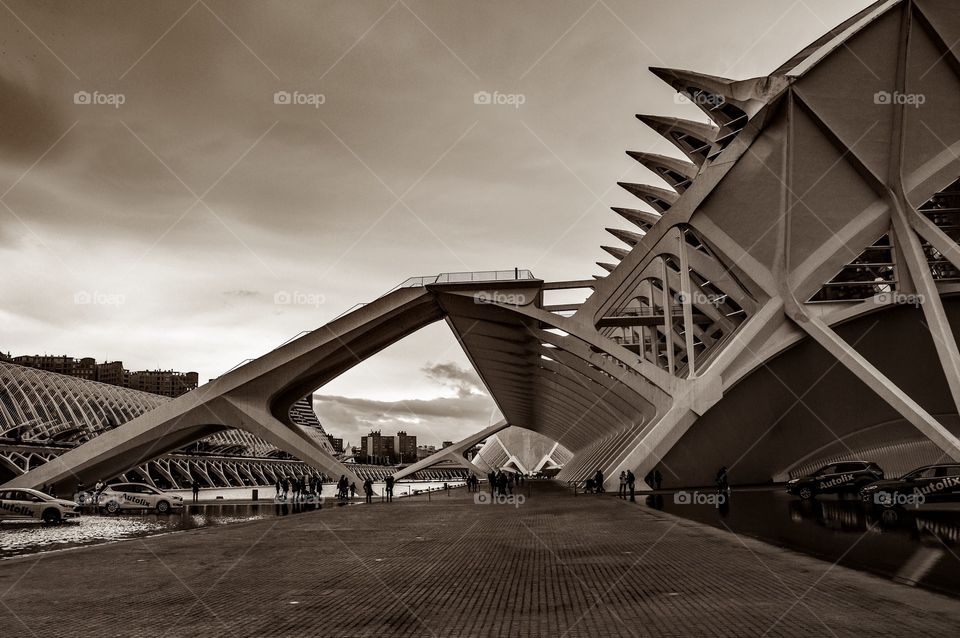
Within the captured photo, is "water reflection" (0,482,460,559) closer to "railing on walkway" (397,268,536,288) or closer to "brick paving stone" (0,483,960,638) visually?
"brick paving stone" (0,483,960,638)

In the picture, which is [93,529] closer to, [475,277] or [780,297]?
[475,277]

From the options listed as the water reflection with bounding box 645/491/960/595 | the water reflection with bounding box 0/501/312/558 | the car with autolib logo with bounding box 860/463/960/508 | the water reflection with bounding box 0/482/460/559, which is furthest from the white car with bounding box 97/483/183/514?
the car with autolib logo with bounding box 860/463/960/508

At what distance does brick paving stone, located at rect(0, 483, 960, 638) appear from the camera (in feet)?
20.7

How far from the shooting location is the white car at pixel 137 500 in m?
28.6

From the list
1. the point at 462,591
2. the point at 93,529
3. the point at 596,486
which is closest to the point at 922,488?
the point at 462,591

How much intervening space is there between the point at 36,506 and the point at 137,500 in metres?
6.16

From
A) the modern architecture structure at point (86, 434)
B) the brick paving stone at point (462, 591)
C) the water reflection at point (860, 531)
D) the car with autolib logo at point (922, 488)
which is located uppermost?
the modern architecture structure at point (86, 434)

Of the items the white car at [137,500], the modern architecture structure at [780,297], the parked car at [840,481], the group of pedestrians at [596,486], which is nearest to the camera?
the parked car at [840,481]

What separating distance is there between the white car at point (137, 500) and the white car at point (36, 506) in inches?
153

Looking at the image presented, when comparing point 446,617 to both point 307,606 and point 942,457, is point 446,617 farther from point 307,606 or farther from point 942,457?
point 942,457

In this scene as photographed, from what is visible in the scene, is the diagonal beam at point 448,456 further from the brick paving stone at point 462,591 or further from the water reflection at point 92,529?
the brick paving stone at point 462,591

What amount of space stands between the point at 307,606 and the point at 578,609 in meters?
2.67

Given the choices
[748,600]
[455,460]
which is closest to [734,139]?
[748,600]

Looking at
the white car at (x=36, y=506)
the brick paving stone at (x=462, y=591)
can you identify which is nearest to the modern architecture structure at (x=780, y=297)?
the white car at (x=36, y=506)
